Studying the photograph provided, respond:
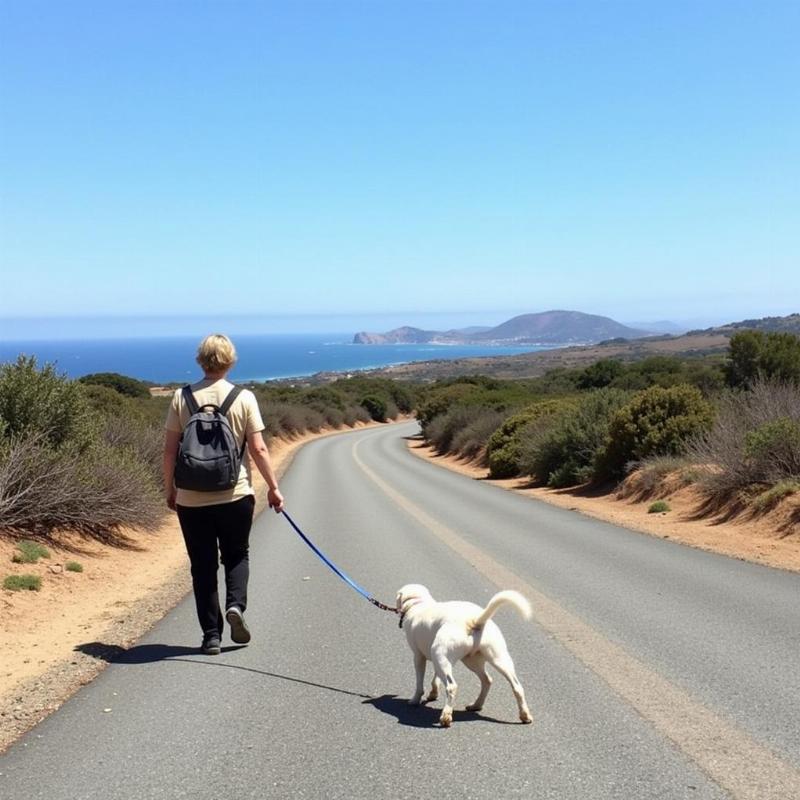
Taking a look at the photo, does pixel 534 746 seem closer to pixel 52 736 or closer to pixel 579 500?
pixel 52 736

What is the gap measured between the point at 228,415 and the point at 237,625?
1.64m

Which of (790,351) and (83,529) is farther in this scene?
(790,351)

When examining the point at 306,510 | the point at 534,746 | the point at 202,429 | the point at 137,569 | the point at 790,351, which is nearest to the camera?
the point at 534,746

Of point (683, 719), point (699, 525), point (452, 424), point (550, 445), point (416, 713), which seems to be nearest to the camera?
point (683, 719)

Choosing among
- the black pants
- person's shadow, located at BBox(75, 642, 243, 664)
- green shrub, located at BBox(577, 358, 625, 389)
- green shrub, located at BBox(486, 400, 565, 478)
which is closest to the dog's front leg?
the black pants

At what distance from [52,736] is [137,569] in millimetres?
6542

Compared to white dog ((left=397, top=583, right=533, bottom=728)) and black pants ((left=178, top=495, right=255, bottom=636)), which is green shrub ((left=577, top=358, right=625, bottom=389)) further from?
white dog ((left=397, top=583, right=533, bottom=728))

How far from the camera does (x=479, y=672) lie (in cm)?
505

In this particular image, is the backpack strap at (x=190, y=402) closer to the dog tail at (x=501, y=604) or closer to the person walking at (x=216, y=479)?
the person walking at (x=216, y=479)

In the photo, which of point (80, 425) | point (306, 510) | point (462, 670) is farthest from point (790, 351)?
point (462, 670)

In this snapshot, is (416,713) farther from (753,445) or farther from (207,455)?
(753,445)

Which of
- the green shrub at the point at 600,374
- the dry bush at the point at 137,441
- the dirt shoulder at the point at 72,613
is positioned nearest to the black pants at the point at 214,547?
the dirt shoulder at the point at 72,613

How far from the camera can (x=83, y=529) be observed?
38.8 feet

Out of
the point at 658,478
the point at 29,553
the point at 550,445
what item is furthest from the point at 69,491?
the point at 550,445
